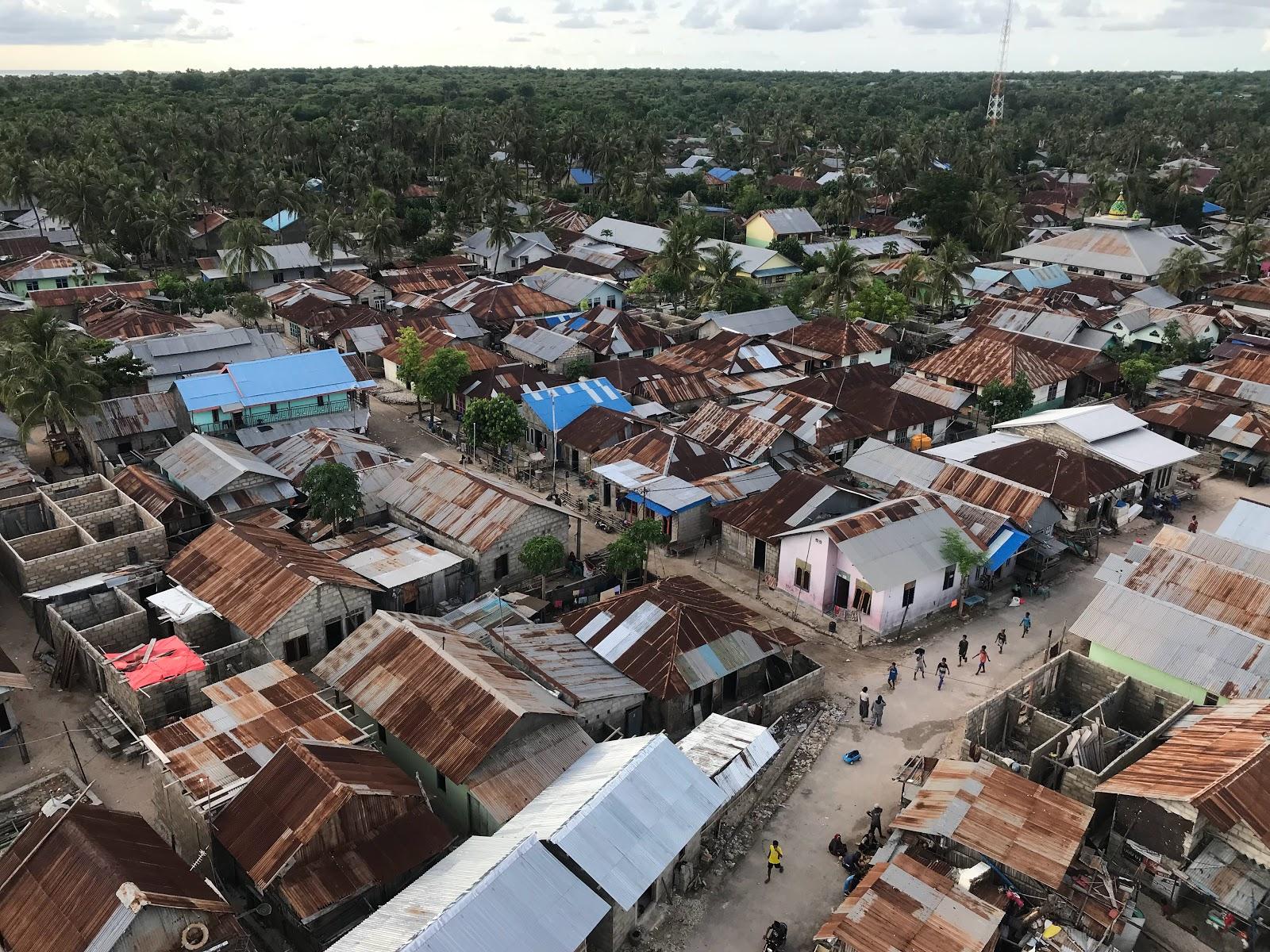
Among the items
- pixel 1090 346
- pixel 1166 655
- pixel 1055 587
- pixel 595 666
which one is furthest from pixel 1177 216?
pixel 595 666

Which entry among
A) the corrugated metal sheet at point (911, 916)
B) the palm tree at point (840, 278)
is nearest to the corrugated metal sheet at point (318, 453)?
the corrugated metal sheet at point (911, 916)

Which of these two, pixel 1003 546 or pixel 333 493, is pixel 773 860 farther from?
pixel 333 493

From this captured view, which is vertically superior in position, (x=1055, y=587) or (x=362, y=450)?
(x=362, y=450)

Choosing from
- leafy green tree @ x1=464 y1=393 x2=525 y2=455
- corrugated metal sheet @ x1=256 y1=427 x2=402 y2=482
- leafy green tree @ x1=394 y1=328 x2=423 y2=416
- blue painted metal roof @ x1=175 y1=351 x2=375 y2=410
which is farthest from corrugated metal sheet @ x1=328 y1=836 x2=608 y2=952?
leafy green tree @ x1=394 y1=328 x2=423 y2=416

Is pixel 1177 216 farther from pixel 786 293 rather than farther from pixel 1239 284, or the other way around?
pixel 786 293

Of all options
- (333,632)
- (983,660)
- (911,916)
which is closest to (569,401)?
(333,632)

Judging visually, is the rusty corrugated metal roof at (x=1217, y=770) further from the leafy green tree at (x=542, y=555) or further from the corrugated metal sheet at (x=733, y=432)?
the corrugated metal sheet at (x=733, y=432)

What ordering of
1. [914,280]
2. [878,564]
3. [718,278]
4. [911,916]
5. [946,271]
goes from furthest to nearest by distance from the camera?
[914,280], [718,278], [946,271], [878,564], [911,916]
